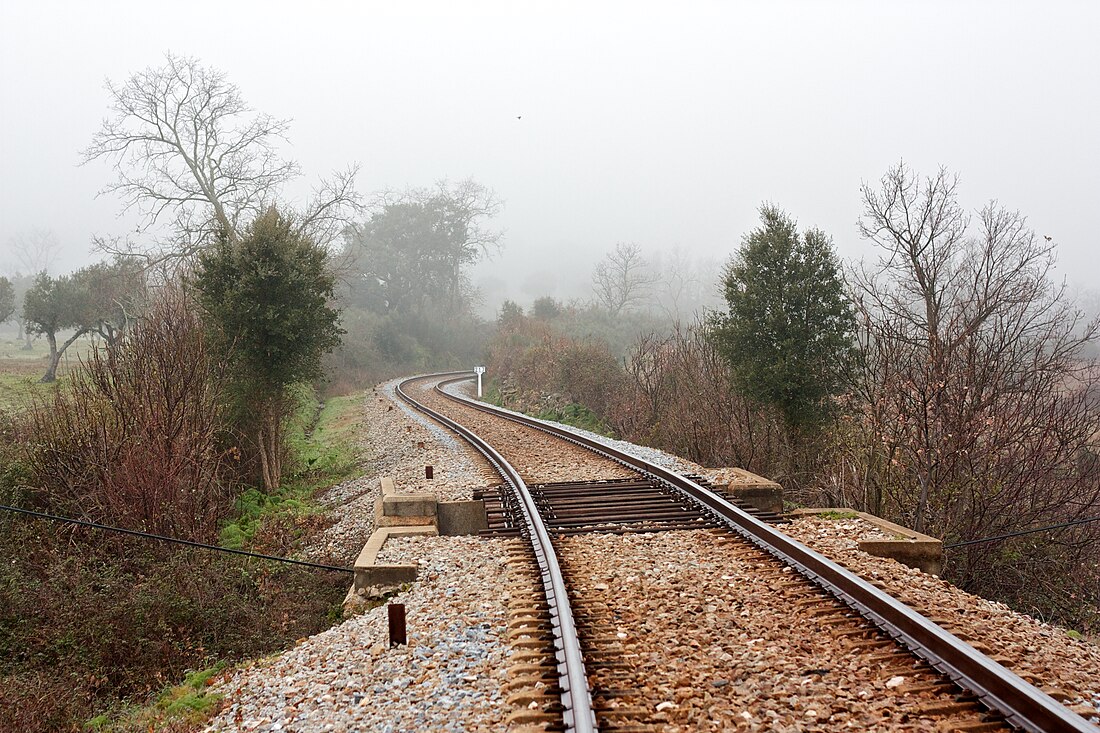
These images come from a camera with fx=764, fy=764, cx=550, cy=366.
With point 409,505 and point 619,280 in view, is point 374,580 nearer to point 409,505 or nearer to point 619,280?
point 409,505

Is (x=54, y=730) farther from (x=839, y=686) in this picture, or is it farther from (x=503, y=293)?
(x=503, y=293)

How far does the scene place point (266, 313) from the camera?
44.3 ft

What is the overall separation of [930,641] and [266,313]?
468 inches

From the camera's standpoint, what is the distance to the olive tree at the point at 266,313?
13.4 m

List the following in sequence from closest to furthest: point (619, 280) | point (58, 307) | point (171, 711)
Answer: point (171, 711) < point (58, 307) < point (619, 280)

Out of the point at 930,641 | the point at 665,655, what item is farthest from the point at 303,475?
the point at 930,641

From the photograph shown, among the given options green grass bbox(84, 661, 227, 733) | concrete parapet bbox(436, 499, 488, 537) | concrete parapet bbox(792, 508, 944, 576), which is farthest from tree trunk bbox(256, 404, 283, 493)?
concrete parapet bbox(792, 508, 944, 576)

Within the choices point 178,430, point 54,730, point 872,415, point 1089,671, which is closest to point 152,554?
point 178,430

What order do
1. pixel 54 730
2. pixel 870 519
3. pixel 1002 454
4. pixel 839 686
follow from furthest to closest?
1. pixel 1002 454
2. pixel 870 519
3. pixel 54 730
4. pixel 839 686

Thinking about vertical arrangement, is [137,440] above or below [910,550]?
above

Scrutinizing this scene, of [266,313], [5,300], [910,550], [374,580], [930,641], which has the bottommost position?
[374,580]

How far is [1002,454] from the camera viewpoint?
10852mm

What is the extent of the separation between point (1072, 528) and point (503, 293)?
14727cm

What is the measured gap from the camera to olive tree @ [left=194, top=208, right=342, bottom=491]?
13.4 metres
